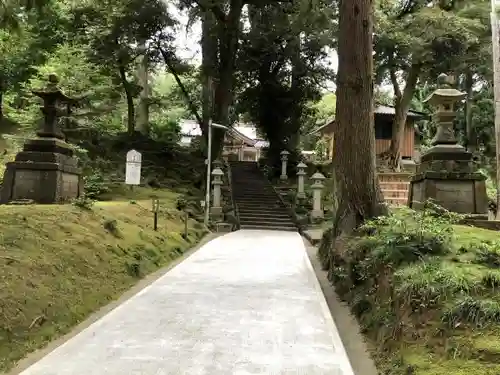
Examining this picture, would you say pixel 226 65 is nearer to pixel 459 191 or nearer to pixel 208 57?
pixel 208 57

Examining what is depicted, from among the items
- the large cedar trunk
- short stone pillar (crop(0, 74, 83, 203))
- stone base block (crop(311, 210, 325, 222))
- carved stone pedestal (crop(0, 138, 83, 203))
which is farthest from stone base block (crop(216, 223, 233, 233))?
the large cedar trunk

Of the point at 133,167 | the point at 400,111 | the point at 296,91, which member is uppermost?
the point at 296,91

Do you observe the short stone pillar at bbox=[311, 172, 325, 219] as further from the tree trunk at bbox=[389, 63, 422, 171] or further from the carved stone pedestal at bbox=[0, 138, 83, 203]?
the carved stone pedestal at bbox=[0, 138, 83, 203]

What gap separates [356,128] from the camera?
7.80m

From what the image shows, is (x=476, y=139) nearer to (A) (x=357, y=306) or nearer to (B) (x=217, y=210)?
(B) (x=217, y=210)

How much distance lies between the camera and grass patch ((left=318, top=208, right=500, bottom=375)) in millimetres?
3330

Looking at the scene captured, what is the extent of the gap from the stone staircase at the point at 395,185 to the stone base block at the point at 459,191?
7926mm

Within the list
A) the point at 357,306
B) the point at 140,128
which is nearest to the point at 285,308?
the point at 357,306

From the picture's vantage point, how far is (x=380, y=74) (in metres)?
22.1

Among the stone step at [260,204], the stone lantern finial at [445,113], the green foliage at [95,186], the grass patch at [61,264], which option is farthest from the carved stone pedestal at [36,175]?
the stone step at [260,204]

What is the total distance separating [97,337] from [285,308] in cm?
234

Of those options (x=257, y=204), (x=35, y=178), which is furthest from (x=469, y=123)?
(x=35, y=178)

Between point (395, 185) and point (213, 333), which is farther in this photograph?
point (395, 185)

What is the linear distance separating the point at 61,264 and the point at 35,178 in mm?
5726
